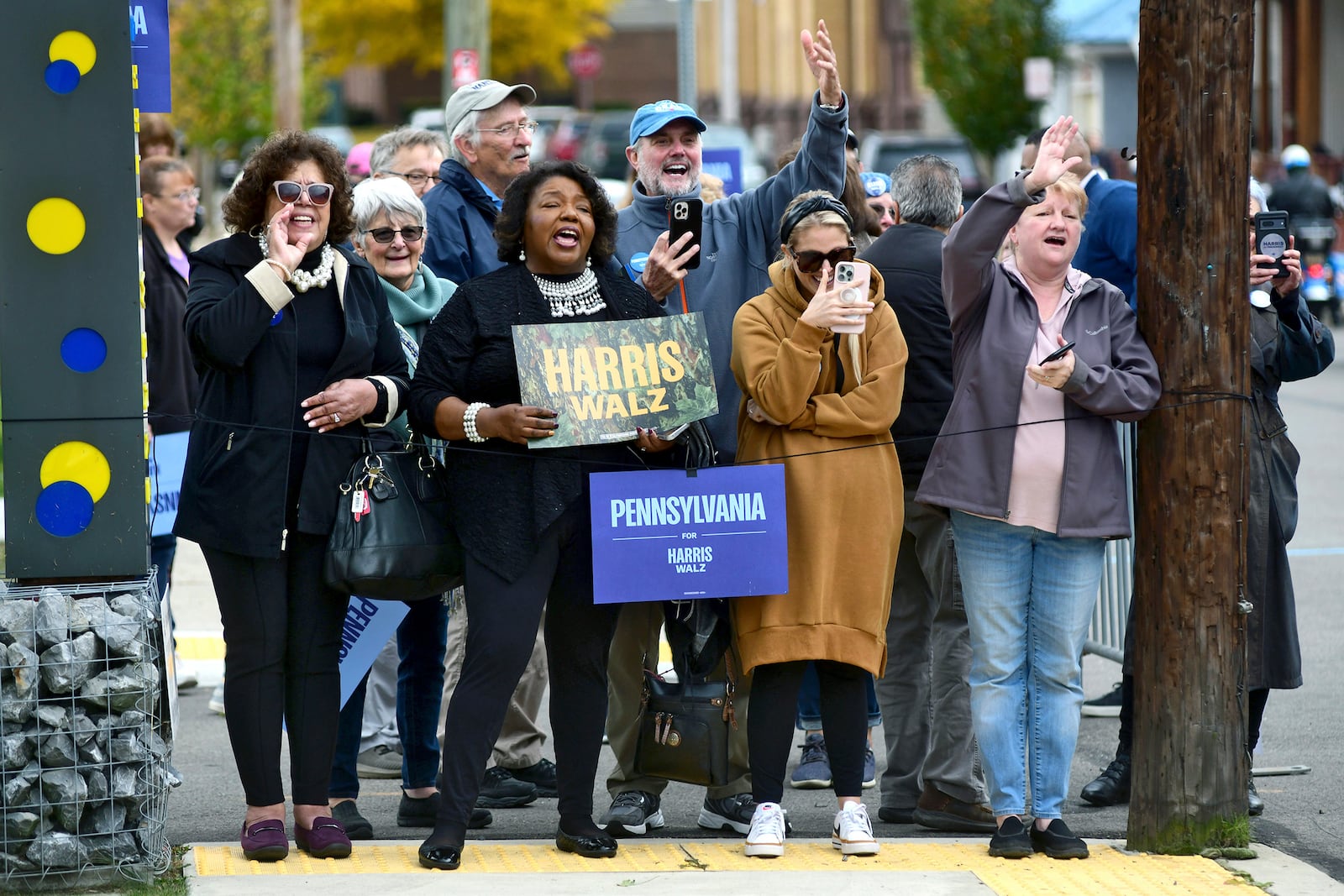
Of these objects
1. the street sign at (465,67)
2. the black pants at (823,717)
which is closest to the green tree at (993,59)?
the street sign at (465,67)

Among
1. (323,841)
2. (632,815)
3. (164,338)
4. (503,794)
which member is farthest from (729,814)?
(164,338)

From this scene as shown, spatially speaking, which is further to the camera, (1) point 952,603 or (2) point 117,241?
(1) point 952,603

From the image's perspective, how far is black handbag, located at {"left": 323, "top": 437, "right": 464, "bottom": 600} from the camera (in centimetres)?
494

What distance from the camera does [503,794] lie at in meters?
6.02

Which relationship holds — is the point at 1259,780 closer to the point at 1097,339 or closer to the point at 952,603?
the point at 952,603

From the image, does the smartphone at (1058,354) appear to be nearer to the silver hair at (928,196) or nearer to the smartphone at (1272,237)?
the smartphone at (1272,237)

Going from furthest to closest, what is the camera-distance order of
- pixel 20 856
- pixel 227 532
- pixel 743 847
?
pixel 743 847, pixel 227 532, pixel 20 856

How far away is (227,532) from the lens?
493 cm

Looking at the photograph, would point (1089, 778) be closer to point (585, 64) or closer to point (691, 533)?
point (691, 533)

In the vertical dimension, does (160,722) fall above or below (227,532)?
below

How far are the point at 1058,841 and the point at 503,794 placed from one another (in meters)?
1.91

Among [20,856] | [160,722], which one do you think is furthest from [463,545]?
[20,856]

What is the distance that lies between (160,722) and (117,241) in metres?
1.32

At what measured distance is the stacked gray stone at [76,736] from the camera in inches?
181
